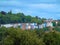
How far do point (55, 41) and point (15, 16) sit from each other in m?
41.0

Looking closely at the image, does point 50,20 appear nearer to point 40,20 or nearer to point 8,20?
point 40,20

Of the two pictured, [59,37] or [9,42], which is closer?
[9,42]

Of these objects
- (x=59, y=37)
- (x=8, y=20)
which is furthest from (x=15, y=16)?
(x=59, y=37)

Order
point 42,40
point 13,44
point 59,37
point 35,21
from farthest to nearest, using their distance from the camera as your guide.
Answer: point 35,21 < point 59,37 < point 42,40 < point 13,44

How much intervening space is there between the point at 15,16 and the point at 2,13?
683cm

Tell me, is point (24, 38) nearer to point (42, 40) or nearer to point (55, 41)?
point (42, 40)

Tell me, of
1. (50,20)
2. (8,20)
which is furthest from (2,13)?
(50,20)

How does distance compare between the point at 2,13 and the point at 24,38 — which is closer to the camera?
the point at 24,38

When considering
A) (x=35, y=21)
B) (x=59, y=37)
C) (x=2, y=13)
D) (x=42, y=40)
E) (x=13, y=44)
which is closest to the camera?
(x=13, y=44)

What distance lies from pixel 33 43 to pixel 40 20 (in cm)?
4526

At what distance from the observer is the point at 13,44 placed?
17484mm

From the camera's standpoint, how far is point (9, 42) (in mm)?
17562

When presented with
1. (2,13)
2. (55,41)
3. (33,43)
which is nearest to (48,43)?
(55,41)

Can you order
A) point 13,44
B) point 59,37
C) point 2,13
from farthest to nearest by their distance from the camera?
1. point 2,13
2. point 59,37
3. point 13,44
